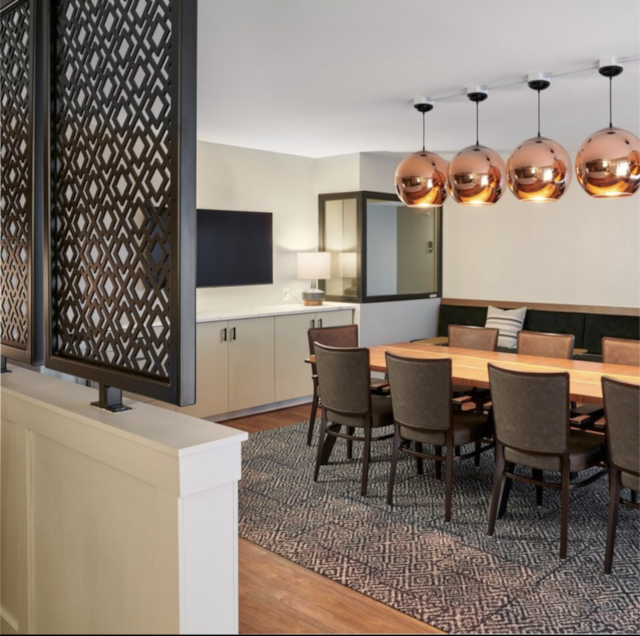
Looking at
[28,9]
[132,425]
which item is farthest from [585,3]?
[132,425]

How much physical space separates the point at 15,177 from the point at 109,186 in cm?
81

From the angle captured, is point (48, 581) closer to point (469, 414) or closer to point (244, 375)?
point (469, 414)

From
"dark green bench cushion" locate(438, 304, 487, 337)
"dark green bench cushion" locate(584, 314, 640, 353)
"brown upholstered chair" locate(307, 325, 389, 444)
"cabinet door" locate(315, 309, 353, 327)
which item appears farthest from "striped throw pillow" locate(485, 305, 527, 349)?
"brown upholstered chair" locate(307, 325, 389, 444)

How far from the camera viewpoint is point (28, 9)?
2.40 meters

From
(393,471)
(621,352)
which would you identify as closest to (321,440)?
(393,471)

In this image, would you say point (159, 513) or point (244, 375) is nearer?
point (159, 513)

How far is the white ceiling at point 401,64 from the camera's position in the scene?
2.85 m

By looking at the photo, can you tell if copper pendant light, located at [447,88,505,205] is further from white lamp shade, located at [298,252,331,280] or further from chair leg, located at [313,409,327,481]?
white lamp shade, located at [298,252,331,280]

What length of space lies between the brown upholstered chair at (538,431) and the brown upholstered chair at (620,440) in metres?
0.19

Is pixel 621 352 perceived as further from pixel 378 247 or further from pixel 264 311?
pixel 378 247

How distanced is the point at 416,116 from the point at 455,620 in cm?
354

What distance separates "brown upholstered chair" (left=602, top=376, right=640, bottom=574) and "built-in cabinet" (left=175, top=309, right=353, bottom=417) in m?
3.30

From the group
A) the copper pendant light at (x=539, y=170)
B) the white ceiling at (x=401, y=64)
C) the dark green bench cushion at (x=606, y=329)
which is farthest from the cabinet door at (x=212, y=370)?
the dark green bench cushion at (x=606, y=329)

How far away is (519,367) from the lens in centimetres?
398
